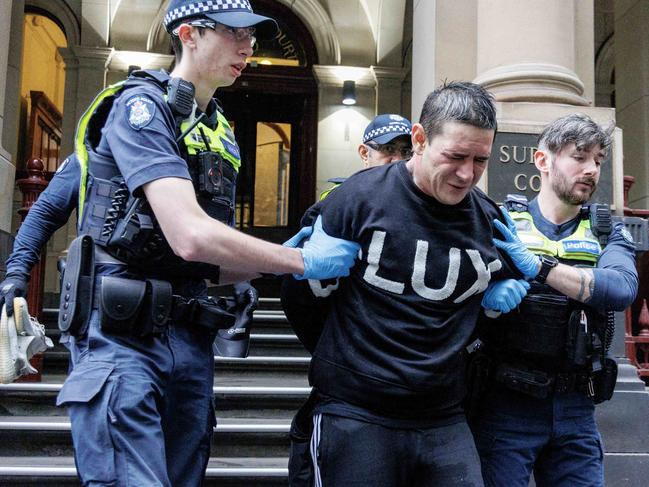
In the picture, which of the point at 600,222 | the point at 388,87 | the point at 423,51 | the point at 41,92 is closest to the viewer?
the point at 600,222

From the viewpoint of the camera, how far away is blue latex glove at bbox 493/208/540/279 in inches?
102

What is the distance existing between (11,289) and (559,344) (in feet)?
6.15

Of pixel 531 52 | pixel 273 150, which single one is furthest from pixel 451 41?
pixel 273 150

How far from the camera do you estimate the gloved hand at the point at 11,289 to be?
237 cm

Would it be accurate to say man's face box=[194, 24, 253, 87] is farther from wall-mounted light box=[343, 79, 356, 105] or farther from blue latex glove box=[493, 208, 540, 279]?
wall-mounted light box=[343, 79, 356, 105]

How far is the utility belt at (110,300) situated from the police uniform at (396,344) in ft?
1.67

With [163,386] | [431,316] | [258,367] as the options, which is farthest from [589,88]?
[163,386]

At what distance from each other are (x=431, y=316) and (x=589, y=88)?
4475mm

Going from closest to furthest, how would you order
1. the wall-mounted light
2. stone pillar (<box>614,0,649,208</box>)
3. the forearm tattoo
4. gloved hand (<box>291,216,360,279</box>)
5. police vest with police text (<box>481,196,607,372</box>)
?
gloved hand (<box>291,216,360,279</box>)
the forearm tattoo
police vest with police text (<box>481,196,607,372</box>)
stone pillar (<box>614,0,649,208</box>)
the wall-mounted light

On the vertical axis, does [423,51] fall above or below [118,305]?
above

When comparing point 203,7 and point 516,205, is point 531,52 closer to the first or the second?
point 516,205

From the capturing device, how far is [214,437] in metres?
4.93

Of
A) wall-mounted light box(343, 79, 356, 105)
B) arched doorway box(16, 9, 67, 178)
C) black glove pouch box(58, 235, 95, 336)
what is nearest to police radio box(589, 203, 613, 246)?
black glove pouch box(58, 235, 95, 336)

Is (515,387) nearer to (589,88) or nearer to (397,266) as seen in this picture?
(397,266)
